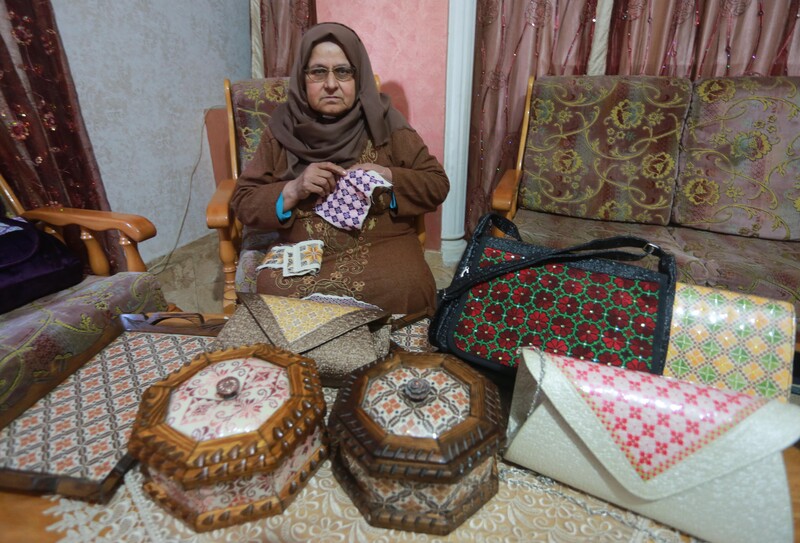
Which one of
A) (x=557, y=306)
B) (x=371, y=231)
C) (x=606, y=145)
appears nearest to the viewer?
(x=557, y=306)

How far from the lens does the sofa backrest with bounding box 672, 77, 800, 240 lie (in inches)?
64.2

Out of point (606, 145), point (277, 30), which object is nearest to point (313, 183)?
point (606, 145)

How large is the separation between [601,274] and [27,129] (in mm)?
2007

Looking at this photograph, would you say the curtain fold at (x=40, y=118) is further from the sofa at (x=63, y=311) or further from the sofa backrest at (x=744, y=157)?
the sofa backrest at (x=744, y=157)

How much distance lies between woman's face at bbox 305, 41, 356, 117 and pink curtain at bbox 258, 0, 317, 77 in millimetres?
982

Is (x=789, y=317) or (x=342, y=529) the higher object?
(x=789, y=317)

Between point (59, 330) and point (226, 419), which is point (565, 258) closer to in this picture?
point (226, 419)

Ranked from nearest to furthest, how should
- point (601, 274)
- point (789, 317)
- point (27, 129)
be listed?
point (789, 317) < point (601, 274) < point (27, 129)

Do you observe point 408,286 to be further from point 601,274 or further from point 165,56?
point 165,56

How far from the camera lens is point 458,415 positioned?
630 mm

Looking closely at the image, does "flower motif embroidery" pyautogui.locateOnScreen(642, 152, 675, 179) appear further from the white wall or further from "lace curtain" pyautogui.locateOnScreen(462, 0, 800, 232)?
the white wall

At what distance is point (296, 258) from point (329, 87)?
23.5 inches

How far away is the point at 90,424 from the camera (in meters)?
0.78

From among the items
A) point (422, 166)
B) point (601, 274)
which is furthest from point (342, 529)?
point (422, 166)
